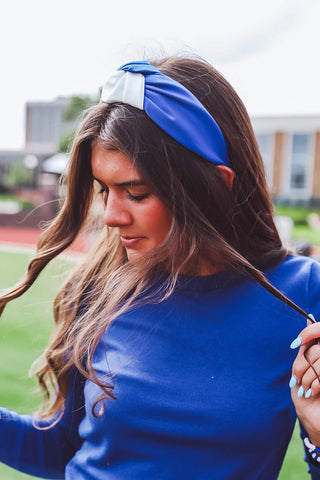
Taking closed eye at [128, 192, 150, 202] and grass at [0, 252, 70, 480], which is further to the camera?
grass at [0, 252, 70, 480]

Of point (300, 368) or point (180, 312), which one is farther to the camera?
point (180, 312)

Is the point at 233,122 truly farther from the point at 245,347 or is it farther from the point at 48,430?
the point at 48,430

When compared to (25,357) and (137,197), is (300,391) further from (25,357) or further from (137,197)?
(25,357)

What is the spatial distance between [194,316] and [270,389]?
0.78 ft

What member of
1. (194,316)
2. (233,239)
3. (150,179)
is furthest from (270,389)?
(150,179)

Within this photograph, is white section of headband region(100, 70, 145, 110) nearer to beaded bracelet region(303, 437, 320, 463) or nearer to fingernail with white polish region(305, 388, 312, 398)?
fingernail with white polish region(305, 388, 312, 398)

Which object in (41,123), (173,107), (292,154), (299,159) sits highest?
(173,107)

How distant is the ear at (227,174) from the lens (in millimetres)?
1258

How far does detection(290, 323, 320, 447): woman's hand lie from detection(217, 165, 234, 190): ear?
42 cm

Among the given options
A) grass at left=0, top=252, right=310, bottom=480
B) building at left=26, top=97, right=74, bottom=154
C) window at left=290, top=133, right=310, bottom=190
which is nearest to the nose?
grass at left=0, top=252, right=310, bottom=480

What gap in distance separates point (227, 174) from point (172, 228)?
194 mm

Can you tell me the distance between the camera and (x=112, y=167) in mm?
1213

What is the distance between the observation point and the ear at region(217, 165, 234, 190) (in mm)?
1258

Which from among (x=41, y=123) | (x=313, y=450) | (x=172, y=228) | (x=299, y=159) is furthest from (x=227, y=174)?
(x=41, y=123)
